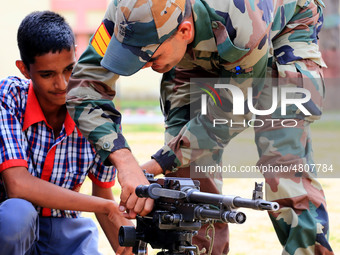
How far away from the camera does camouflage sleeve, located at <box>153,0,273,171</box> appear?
2906 millimetres

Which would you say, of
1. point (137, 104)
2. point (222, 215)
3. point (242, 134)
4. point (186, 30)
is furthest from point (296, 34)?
point (137, 104)

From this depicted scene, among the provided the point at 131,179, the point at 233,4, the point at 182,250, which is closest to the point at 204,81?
the point at 233,4

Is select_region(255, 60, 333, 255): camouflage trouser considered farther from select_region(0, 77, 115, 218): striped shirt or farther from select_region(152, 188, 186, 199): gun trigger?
select_region(0, 77, 115, 218): striped shirt

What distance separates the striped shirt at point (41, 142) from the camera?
10.7 feet

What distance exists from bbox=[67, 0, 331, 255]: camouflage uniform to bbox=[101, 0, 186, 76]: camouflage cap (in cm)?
2

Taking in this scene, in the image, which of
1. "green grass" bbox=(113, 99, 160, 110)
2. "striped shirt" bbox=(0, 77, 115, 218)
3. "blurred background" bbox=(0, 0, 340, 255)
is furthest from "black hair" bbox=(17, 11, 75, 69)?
"green grass" bbox=(113, 99, 160, 110)

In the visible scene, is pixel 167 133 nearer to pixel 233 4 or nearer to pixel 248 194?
pixel 233 4

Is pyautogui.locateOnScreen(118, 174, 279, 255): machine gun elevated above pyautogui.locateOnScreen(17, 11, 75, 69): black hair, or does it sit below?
below

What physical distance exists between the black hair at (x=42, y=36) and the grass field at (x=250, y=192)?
3.86ft

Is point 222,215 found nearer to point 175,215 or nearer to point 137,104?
point 175,215

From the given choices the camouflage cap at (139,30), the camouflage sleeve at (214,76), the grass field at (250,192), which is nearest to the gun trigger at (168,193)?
the camouflage cap at (139,30)

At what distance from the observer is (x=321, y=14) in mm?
3533

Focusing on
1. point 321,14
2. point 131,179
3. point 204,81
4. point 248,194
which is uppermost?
point 321,14

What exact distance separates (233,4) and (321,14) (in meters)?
0.86
